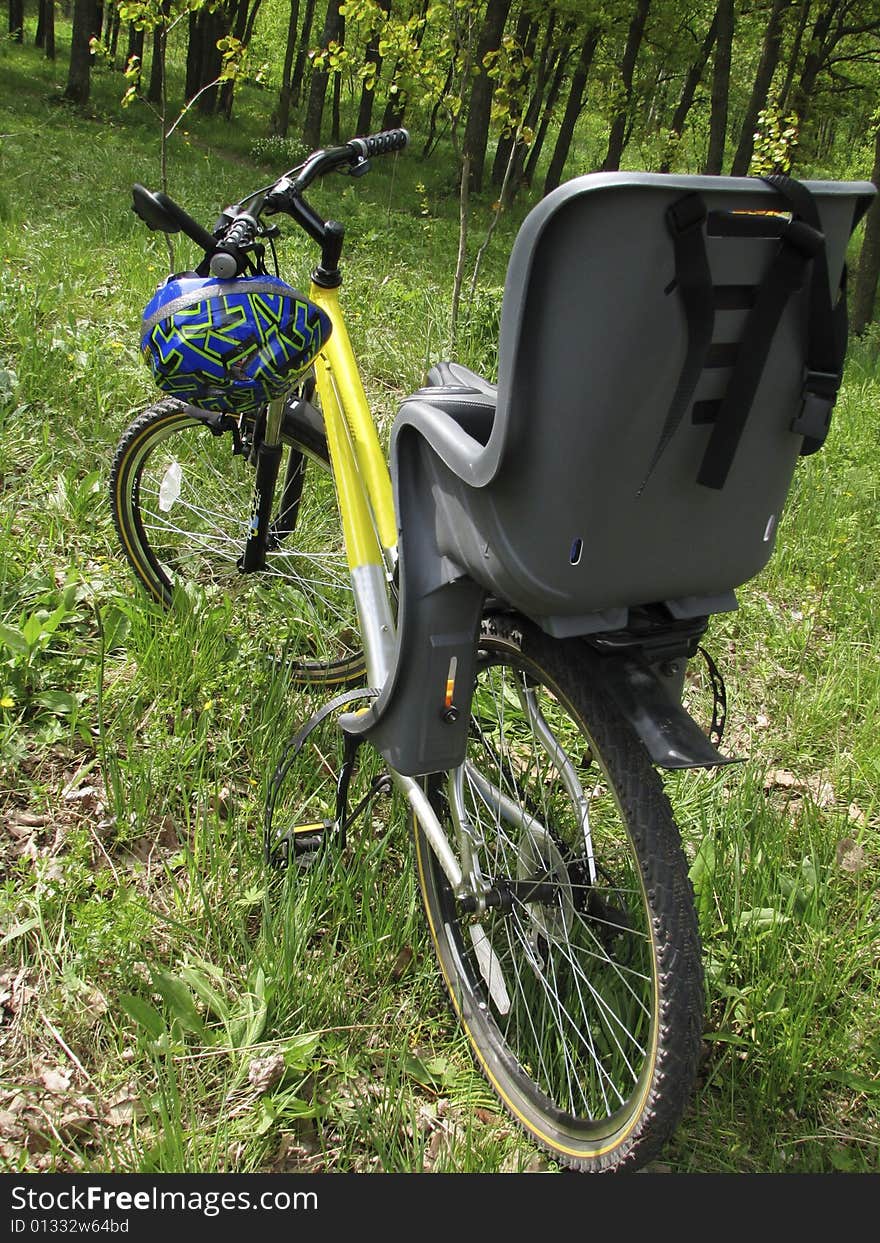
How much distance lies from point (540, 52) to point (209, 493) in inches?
877

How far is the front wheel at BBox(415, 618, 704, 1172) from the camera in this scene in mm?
1538


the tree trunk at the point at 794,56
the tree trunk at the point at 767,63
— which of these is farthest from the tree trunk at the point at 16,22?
the tree trunk at the point at 767,63

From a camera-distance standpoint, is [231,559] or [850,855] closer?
[850,855]

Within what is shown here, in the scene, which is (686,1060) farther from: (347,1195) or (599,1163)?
(347,1195)

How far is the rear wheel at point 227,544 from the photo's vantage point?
309cm

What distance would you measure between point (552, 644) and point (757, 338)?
633 mm

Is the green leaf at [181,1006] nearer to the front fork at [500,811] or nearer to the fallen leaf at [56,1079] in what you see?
the fallen leaf at [56,1079]

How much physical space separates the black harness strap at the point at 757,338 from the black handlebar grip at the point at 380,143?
156 cm

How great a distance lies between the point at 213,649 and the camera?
294 cm

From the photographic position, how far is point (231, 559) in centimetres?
337

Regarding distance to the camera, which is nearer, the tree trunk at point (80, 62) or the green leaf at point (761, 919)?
the green leaf at point (761, 919)

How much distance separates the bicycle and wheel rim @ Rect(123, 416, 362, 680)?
490mm

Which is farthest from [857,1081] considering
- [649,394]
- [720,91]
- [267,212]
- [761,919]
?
[720,91]

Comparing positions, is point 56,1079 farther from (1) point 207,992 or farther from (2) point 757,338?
(2) point 757,338
